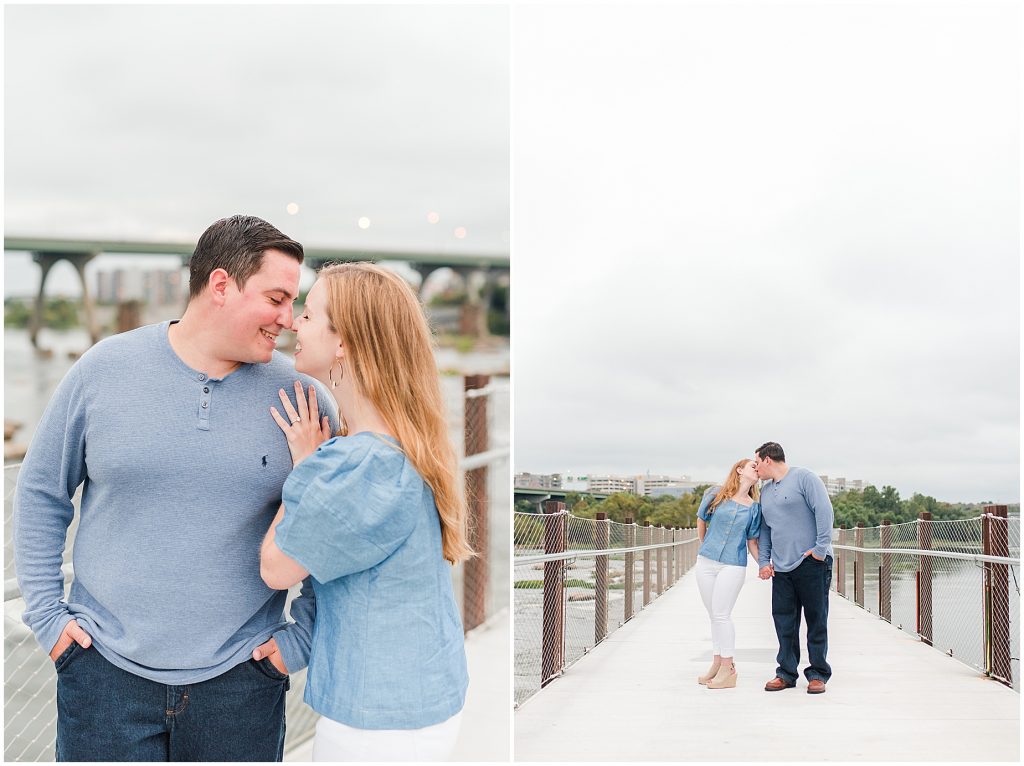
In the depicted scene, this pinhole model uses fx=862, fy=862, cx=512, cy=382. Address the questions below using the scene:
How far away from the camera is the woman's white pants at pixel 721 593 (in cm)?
253

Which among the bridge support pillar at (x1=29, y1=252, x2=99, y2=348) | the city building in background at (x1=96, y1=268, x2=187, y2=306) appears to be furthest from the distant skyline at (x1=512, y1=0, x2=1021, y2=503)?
the city building in background at (x1=96, y1=268, x2=187, y2=306)

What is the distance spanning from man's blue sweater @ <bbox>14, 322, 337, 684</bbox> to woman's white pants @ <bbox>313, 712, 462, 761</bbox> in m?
0.16

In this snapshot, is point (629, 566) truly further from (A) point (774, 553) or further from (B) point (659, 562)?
(A) point (774, 553)

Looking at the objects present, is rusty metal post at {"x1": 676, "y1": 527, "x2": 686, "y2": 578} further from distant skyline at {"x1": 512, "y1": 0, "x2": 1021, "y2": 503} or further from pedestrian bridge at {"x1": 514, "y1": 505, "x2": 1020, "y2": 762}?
distant skyline at {"x1": 512, "y1": 0, "x2": 1021, "y2": 503}

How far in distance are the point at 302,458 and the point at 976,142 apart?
7.83 feet

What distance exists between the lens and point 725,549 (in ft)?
8.25

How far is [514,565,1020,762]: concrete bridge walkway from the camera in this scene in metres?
2.46

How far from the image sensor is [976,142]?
2.71 m

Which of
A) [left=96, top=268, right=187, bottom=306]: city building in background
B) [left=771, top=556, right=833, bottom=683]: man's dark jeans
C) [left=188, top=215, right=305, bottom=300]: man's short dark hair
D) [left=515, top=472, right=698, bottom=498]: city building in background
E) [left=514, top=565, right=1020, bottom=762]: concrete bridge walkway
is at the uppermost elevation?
[left=96, top=268, right=187, bottom=306]: city building in background

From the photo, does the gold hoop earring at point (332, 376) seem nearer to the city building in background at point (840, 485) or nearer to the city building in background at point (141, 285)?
the city building in background at point (840, 485)

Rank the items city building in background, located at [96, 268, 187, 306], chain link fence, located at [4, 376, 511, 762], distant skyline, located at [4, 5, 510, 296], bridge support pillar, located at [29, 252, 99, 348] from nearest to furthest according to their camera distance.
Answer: chain link fence, located at [4, 376, 511, 762] < distant skyline, located at [4, 5, 510, 296] < bridge support pillar, located at [29, 252, 99, 348] < city building in background, located at [96, 268, 187, 306]

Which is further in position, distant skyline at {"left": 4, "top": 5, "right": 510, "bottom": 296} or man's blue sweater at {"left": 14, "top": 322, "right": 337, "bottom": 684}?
distant skyline at {"left": 4, "top": 5, "right": 510, "bottom": 296}

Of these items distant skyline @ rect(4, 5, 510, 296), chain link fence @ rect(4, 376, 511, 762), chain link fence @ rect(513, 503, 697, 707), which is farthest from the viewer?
distant skyline @ rect(4, 5, 510, 296)

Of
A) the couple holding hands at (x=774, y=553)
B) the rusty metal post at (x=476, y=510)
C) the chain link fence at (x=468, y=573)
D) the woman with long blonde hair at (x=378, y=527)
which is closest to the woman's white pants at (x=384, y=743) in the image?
the woman with long blonde hair at (x=378, y=527)
